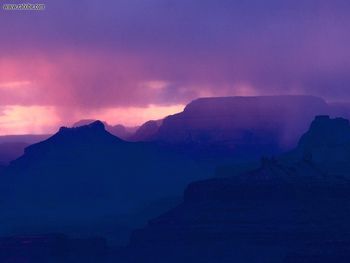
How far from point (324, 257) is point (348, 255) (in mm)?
2604

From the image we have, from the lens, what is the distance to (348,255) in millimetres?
196500

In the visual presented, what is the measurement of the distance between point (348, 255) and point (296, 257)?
473 centimetres

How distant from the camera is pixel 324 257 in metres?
195

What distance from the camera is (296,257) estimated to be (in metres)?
194

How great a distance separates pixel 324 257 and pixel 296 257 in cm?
229
